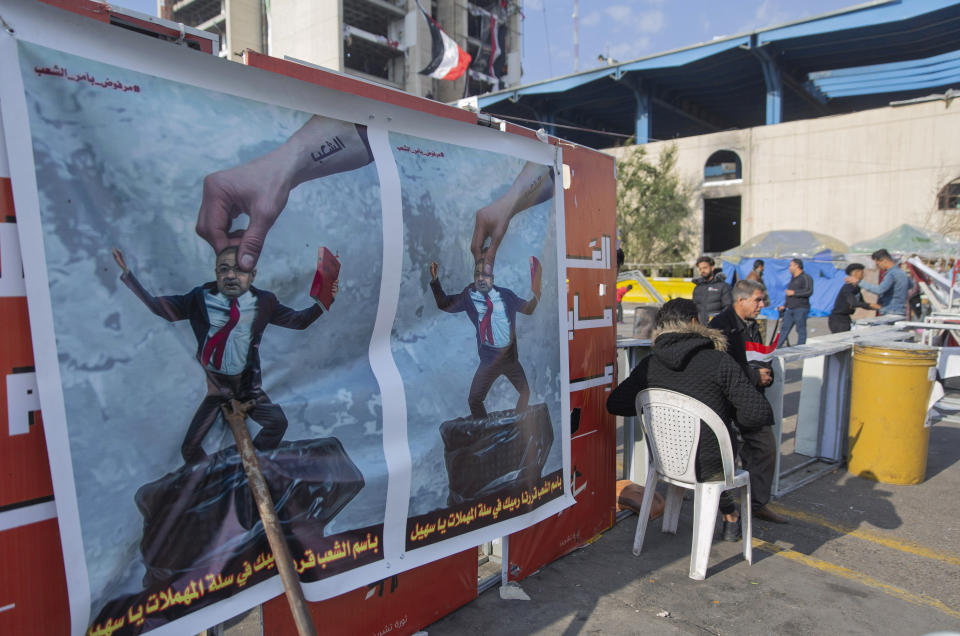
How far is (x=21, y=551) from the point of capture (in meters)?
1.71

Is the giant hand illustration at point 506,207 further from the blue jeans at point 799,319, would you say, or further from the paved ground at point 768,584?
the blue jeans at point 799,319

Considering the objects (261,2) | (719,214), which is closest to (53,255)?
(719,214)

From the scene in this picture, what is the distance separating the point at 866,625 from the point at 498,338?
91.6 inches

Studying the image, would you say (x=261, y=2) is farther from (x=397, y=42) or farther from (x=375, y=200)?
(x=375, y=200)

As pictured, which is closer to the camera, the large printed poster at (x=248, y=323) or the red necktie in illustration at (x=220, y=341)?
the large printed poster at (x=248, y=323)

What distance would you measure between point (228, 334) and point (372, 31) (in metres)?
49.1

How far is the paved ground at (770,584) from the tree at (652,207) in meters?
24.5

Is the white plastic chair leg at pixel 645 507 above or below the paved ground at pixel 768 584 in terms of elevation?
above

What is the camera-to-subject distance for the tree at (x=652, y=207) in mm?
27828

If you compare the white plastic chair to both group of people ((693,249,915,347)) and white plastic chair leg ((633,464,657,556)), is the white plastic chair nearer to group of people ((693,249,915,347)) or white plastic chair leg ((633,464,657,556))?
white plastic chair leg ((633,464,657,556))

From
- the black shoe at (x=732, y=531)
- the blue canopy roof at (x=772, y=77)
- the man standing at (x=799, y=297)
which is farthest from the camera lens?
the blue canopy roof at (x=772, y=77)

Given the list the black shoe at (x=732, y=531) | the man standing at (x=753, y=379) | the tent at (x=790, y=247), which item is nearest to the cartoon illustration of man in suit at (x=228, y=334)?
the man standing at (x=753, y=379)

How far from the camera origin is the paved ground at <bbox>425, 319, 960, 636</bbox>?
9.83 ft

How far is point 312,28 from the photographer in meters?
37.5
